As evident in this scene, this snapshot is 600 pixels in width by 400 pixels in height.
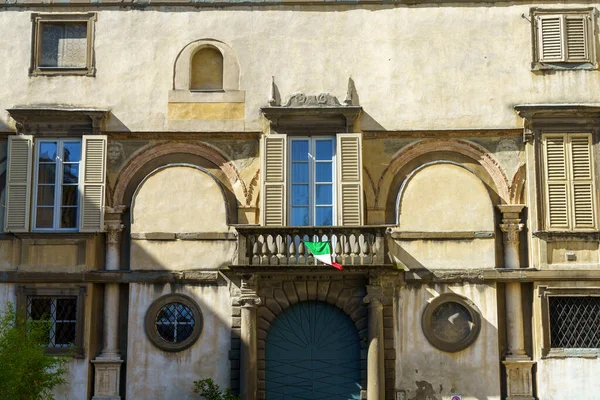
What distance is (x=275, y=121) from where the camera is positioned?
18188mm

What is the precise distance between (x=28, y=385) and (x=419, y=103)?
8.76 meters

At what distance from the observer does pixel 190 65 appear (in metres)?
18.6

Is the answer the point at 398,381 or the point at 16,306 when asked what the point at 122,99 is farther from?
the point at 398,381

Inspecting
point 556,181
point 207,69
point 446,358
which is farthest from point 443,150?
point 207,69

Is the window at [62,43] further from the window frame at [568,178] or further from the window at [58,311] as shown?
the window frame at [568,178]

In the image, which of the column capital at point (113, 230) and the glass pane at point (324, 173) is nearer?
the column capital at point (113, 230)

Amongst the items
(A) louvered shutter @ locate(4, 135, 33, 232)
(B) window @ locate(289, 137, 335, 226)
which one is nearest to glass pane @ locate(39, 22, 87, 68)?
(A) louvered shutter @ locate(4, 135, 33, 232)

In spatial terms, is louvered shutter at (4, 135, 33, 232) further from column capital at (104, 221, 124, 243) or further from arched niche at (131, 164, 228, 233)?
arched niche at (131, 164, 228, 233)

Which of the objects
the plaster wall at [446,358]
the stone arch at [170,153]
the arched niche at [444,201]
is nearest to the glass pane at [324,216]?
the arched niche at [444,201]

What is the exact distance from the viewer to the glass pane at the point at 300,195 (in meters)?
18.1

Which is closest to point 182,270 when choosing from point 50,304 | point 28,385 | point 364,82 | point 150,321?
point 150,321

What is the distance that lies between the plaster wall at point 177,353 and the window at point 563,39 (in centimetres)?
760

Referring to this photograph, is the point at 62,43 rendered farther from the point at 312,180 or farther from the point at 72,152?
the point at 312,180

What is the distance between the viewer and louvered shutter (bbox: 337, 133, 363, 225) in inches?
698
